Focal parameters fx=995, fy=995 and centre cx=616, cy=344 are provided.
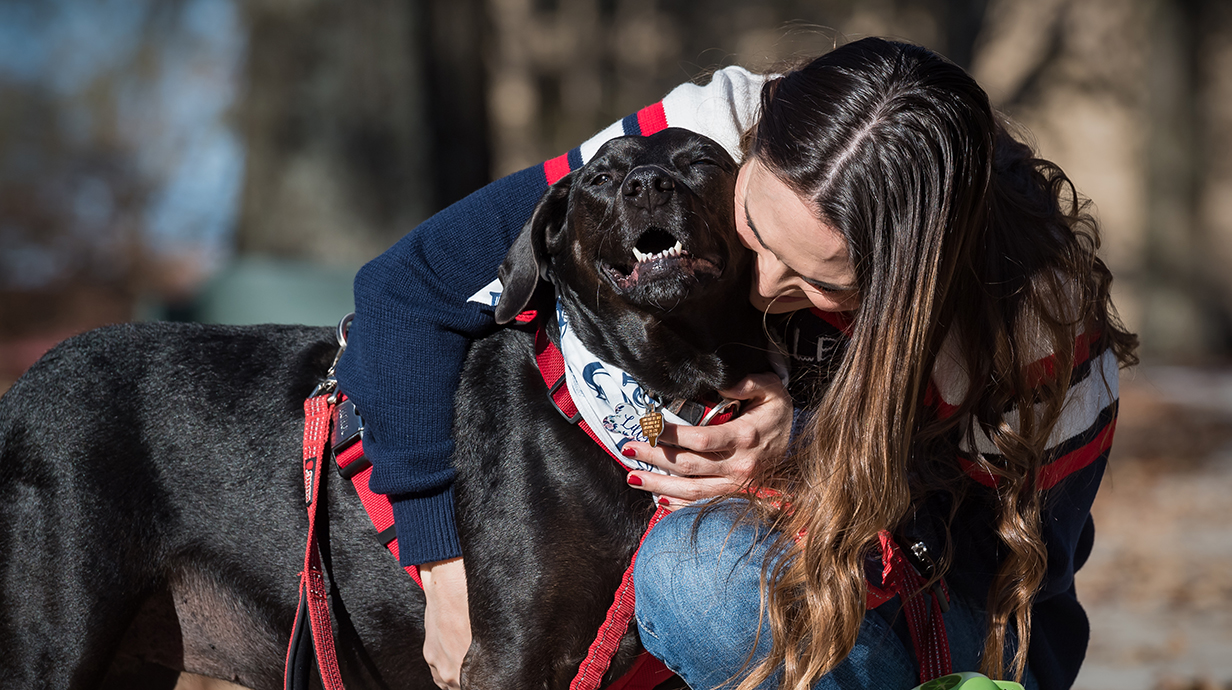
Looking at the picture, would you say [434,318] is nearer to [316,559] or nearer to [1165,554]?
[316,559]

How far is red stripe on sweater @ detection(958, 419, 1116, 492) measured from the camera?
83.2 inches

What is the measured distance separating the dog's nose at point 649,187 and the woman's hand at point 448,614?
0.85 metres

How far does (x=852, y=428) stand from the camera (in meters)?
1.90

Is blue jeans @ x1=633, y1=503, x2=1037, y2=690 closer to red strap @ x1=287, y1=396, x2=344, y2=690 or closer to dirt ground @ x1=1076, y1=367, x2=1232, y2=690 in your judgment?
red strap @ x1=287, y1=396, x2=344, y2=690

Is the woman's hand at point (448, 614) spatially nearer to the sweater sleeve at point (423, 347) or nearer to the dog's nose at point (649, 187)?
the sweater sleeve at point (423, 347)

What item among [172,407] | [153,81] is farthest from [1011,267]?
[153,81]

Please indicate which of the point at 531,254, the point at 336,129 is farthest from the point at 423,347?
the point at 336,129

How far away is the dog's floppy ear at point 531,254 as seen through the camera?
214cm

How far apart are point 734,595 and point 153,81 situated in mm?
13095

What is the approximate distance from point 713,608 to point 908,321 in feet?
2.27

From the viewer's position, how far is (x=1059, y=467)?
2.14 metres

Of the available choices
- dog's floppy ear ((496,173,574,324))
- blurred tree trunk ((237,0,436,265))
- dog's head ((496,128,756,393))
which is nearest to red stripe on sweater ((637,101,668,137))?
dog's head ((496,128,756,393))

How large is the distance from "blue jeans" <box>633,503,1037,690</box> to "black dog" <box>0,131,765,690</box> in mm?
106

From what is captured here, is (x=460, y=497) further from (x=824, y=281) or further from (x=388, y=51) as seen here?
(x=388, y=51)
